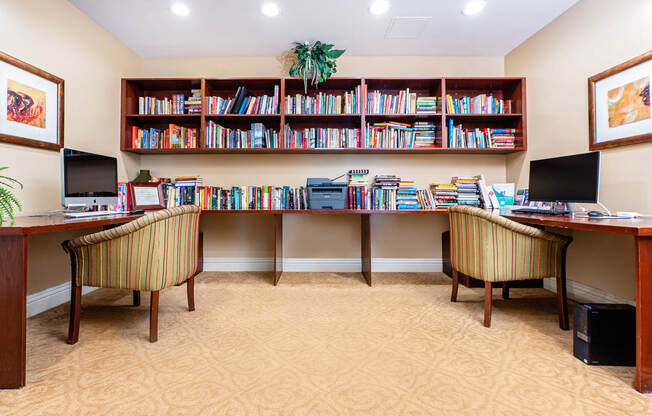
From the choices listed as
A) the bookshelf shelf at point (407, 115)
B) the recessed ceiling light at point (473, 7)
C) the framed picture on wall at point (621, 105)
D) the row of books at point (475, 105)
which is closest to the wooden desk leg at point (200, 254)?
the bookshelf shelf at point (407, 115)

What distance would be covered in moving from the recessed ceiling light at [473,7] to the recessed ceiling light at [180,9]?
247 centimetres

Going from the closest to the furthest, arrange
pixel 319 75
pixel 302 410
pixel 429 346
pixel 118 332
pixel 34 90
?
pixel 302 410
pixel 429 346
pixel 118 332
pixel 34 90
pixel 319 75

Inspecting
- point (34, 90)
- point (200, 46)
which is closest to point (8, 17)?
point (34, 90)

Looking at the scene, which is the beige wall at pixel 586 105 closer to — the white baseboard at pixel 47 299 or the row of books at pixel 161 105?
the row of books at pixel 161 105

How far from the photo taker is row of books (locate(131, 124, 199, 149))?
3.07m

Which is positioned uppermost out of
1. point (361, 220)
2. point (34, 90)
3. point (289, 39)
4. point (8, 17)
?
point (289, 39)

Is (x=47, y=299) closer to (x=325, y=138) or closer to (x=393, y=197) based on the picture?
(x=325, y=138)

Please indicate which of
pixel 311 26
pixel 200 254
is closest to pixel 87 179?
pixel 200 254

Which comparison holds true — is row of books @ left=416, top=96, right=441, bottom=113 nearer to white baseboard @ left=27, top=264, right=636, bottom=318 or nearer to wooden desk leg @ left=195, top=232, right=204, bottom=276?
white baseboard @ left=27, top=264, right=636, bottom=318

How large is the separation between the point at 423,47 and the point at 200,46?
247cm

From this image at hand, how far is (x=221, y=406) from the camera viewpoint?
116 centimetres

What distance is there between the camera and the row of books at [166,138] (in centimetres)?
307

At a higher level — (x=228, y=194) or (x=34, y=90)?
(x=34, y=90)

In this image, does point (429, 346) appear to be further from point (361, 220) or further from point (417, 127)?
point (417, 127)
